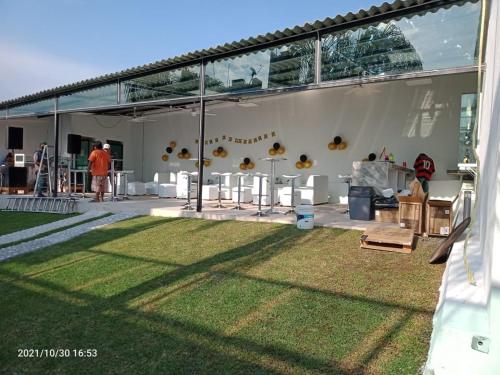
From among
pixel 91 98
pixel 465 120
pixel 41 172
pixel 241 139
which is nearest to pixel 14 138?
pixel 41 172

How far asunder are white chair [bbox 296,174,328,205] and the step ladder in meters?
5.47

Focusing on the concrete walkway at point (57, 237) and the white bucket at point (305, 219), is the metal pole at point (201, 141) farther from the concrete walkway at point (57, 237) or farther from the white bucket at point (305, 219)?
the white bucket at point (305, 219)

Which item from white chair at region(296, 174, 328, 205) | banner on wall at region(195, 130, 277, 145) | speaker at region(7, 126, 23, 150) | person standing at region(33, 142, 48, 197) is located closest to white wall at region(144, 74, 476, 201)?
banner on wall at region(195, 130, 277, 145)

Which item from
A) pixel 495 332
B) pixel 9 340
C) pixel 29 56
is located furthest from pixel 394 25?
pixel 29 56

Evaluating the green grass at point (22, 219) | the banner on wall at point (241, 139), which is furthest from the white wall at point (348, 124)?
the green grass at point (22, 219)

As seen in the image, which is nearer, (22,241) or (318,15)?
(318,15)

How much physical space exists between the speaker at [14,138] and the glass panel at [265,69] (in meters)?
9.05

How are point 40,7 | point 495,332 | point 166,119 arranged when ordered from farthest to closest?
1. point 166,119
2. point 40,7
3. point 495,332

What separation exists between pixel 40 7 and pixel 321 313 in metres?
11.9

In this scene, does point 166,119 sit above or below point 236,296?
above

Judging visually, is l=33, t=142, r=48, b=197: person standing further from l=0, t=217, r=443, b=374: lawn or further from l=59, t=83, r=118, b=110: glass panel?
l=0, t=217, r=443, b=374: lawn

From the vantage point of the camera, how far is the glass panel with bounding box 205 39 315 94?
20.9 ft

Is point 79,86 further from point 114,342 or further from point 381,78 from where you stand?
point 114,342

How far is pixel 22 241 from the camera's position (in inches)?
245
